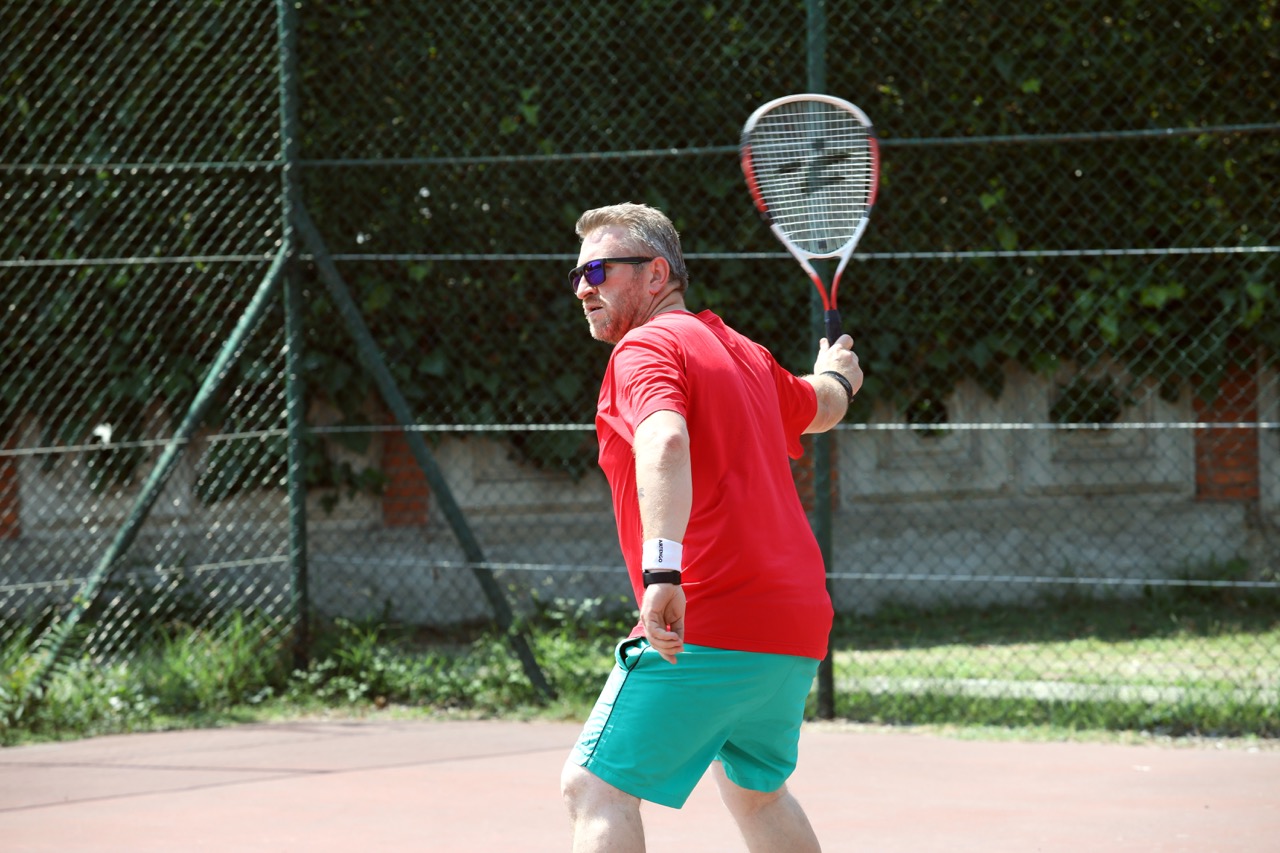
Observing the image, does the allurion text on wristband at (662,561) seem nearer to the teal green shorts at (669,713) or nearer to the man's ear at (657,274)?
the teal green shorts at (669,713)

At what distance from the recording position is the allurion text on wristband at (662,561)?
2.76 metres

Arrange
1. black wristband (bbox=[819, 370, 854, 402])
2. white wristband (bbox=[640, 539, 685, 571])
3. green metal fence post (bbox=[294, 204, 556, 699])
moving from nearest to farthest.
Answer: white wristband (bbox=[640, 539, 685, 571]), black wristband (bbox=[819, 370, 854, 402]), green metal fence post (bbox=[294, 204, 556, 699])

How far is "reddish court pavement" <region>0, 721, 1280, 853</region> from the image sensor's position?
454cm

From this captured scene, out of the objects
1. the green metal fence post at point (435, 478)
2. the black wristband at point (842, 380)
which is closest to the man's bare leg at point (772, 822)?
the black wristband at point (842, 380)

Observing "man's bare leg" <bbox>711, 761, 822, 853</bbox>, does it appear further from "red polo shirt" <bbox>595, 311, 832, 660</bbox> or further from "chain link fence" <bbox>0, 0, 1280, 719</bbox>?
"chain link fence" <bbox>0, 0, 1280, 719</bbox>

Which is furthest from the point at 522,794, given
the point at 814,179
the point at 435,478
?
the point at 814,179

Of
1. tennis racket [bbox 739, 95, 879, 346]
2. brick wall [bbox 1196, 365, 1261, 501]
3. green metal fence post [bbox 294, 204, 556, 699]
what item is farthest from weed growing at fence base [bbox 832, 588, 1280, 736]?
tennis racket [bbox 739, 95, 879, 346]

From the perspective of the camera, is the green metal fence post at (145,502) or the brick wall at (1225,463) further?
the brick wall at (1225,463)

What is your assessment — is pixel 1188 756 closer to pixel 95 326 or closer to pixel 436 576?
pixel 436 576

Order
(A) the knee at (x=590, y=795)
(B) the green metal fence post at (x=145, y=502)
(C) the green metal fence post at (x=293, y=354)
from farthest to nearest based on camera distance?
(C) the green metal fence post at (x=293, y=354) < (B) the green metal fence post at (x=145, y=502) < (A) the knee at (x=590, y=795)

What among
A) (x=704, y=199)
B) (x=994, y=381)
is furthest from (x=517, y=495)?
(x=994, y=381)

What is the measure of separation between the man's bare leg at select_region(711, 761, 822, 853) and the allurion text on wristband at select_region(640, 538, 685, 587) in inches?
28.7

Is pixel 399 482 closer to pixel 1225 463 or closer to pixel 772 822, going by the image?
pixel 1225 463

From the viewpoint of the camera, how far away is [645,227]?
10.8 ft
